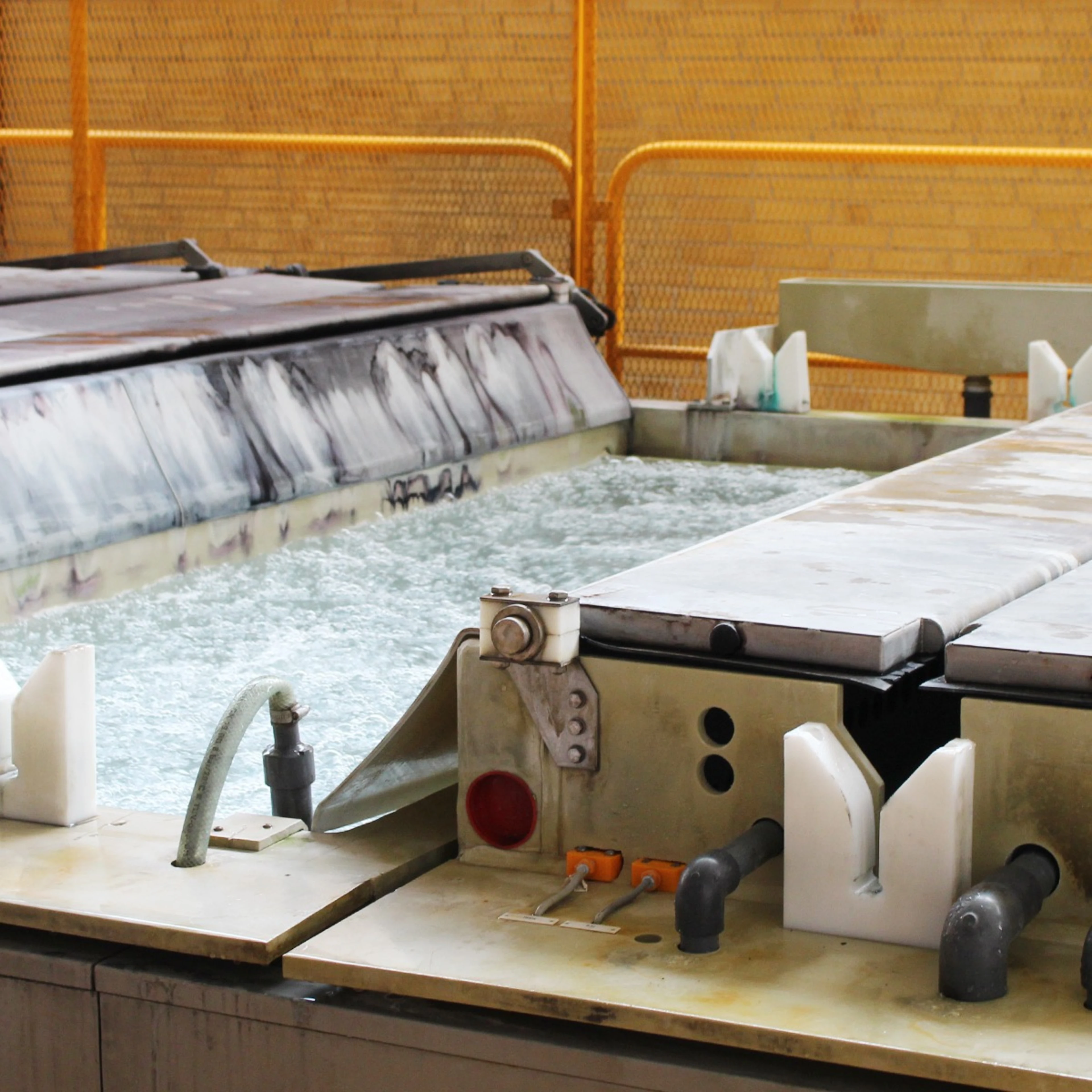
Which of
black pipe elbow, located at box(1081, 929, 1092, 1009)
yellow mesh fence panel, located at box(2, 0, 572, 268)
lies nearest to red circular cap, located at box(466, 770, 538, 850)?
black pipe elbow, located at box(1081, 929, 1092, 1009)

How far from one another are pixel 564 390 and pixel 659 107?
414 cm

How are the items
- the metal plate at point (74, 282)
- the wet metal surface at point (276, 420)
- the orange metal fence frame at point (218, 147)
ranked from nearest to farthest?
the wet metal surface at point (276, 420)
the metal plate at point (74, 282)
the orange metal fence frame at point (218, 147)

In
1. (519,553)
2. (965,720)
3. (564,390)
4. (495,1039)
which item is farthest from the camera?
(564,390)

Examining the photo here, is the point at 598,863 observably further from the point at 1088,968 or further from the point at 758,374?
the point at 758,374

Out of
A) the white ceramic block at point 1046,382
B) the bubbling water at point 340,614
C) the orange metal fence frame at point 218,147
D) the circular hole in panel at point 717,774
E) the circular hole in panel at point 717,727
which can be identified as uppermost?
the orange metal fence frame at point 218,147

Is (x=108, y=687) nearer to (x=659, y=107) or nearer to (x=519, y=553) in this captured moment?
(x=519, y=553)

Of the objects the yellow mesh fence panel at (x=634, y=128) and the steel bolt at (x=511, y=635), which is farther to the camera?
the yellow mesh fence panel at (x=634, y=128)

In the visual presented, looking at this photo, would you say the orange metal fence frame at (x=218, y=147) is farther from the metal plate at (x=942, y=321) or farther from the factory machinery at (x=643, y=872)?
the factory machinery at (x=643, y=872)

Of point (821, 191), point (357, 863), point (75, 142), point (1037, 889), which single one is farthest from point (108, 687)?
point (821, 191)

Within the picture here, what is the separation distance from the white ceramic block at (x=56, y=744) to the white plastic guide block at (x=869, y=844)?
0.68 meters

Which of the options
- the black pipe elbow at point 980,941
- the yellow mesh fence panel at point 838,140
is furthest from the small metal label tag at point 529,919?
the yellow mesh fence panel at point 838,140

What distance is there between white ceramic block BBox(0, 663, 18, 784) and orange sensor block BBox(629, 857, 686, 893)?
62cm

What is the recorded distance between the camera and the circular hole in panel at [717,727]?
1.51 m

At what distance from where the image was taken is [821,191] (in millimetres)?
8062
